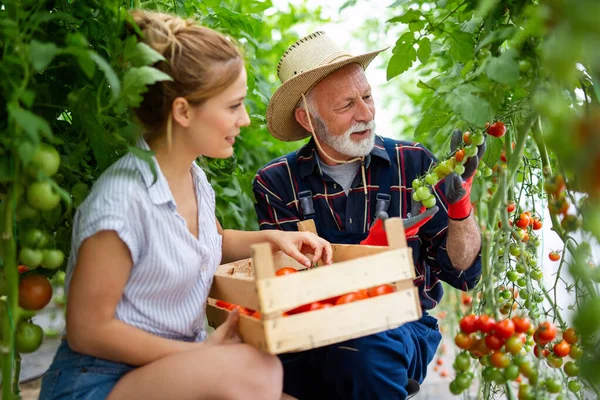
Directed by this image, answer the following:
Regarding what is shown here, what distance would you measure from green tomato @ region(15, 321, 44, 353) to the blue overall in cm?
93

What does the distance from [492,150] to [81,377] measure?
1377 millimetres

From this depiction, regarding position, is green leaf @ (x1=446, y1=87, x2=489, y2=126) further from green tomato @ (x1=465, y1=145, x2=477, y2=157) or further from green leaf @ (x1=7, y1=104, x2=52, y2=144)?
green leaf @ (x1=7, y1=104, x2=52, y2=144)

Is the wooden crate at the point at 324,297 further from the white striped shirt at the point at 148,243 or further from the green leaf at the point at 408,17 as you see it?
the green leaf at the point at 408,17

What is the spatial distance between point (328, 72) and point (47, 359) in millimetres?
2663

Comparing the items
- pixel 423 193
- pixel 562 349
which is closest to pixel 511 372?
pixel 562 349

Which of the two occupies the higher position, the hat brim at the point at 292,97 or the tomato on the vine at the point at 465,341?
the hat brim at the point at 292,97

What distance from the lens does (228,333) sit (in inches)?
65.6

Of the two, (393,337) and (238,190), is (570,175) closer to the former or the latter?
(393,337)

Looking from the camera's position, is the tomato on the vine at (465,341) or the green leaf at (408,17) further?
the green leaf at (408,17)

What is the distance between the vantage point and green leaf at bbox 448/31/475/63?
6.15 feet

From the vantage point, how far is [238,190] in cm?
295

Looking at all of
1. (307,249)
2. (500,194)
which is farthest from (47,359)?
(500,194)

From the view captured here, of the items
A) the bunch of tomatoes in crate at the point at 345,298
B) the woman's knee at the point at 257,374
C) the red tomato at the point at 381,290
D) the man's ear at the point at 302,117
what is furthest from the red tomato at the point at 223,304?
the man's ear at the point at 302,117

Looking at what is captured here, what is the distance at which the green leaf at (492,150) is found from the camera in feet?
6.53
